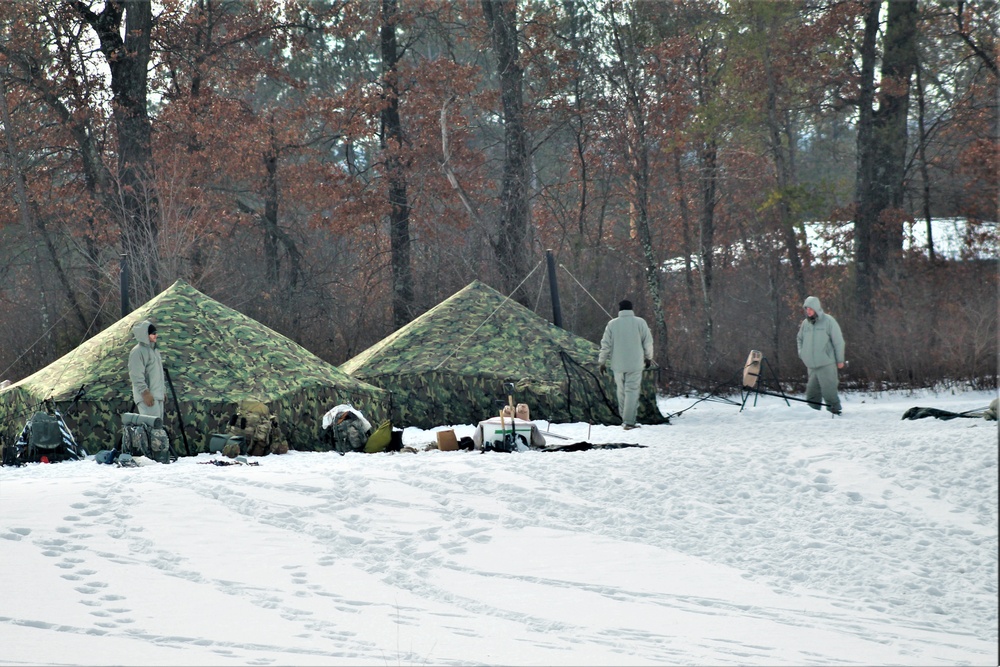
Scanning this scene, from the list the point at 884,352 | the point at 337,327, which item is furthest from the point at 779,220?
the point at 337,327

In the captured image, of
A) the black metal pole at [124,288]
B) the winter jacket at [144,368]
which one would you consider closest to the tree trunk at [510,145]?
the black metal pole at [124,288]

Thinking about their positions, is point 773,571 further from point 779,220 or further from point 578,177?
point 578,177

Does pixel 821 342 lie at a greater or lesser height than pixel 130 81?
lesser

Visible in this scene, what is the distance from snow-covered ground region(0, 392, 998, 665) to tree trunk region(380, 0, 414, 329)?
14.0 meters

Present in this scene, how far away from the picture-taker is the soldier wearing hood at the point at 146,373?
1145cm

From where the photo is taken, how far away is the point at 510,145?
23.0 m

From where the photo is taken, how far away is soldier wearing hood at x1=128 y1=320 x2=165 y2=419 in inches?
451

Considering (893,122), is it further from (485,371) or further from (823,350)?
(485,371)

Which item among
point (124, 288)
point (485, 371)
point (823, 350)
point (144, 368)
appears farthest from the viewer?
point (124, 288)

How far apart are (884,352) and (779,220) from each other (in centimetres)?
782

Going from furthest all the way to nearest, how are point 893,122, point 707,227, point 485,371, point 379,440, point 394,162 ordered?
1. point 707,227
2. point 394,162
3. point 893,122
4. point 485,371
5. point 379,440

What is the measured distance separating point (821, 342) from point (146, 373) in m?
8.21

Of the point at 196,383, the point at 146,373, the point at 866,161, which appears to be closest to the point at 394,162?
the point at 866,161

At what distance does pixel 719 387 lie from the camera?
17625mm
